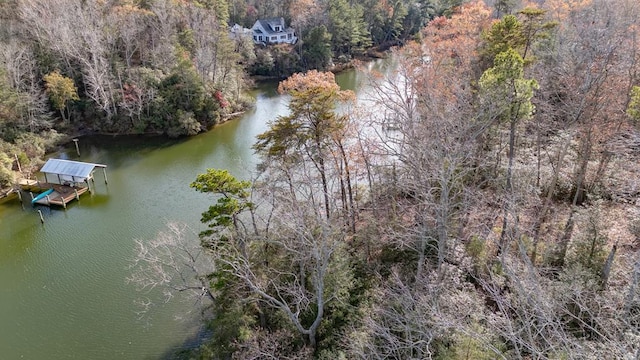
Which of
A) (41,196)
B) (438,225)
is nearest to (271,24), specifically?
(41,196)

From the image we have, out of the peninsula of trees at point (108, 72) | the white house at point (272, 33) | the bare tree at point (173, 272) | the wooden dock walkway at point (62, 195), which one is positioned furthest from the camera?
the white house at point (272, 33)

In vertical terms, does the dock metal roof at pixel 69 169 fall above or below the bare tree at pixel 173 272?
above

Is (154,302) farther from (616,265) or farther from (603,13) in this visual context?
(603,13)

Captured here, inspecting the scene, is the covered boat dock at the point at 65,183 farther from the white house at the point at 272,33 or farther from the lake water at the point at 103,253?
the white house at the point at 272,33

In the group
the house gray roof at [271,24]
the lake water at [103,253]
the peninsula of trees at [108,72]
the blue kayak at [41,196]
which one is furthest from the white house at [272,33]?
the blue kayak at [41,196]

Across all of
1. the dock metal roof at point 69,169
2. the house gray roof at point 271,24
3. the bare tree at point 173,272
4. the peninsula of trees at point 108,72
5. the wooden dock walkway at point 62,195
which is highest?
the house gray roof at point 271,24

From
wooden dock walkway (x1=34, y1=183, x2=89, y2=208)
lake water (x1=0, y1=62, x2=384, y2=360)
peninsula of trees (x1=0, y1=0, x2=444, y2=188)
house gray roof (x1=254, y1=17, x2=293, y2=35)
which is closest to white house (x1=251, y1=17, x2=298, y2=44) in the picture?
house gray roof (x1=254, y1=17, x2=293, y2=35)

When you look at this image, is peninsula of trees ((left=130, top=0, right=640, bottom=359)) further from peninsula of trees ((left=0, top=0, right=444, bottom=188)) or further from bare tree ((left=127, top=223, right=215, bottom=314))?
peninsula of trees ((left=0, top=0, right=444, bottom=188))

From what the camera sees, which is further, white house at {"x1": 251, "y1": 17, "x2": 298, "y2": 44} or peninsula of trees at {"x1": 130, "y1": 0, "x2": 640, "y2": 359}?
white house at {"x1": 251, "y1": 17, "x2": 298, "y2": 44}
